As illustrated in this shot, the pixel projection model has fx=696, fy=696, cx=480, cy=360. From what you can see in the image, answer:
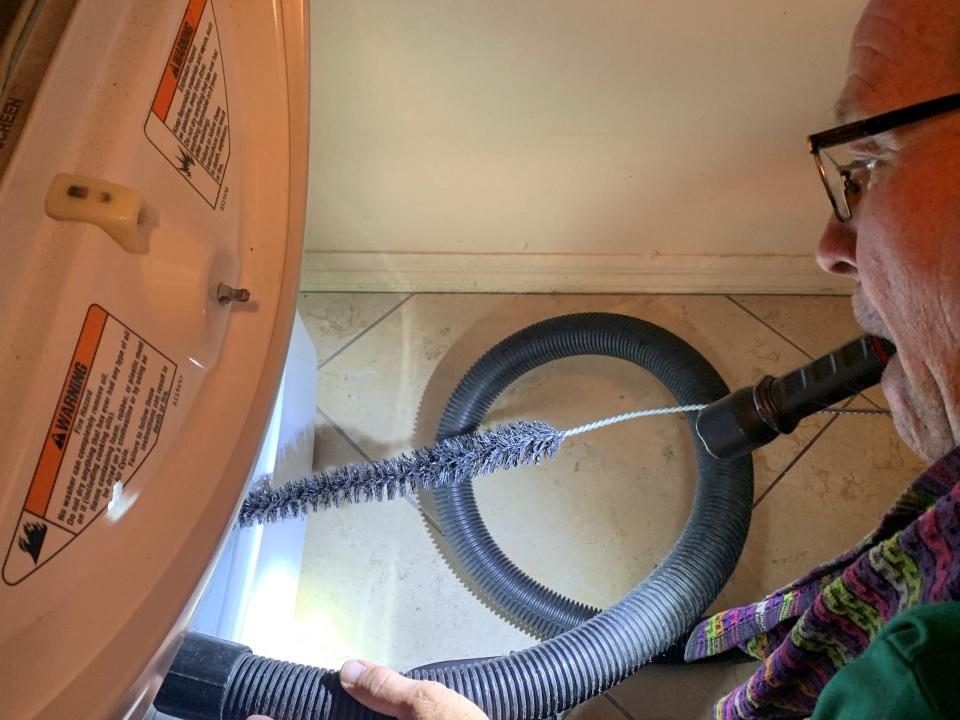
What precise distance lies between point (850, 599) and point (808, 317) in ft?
2.56

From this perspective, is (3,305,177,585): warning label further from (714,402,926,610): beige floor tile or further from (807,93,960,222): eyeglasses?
(714,402,926,610): beige floor tile

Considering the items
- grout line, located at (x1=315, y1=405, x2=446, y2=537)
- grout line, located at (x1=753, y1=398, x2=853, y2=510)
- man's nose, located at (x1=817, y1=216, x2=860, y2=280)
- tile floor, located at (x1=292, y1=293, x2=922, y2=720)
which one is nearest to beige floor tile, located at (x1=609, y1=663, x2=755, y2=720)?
tile floor, located at (x1=292, y1=293, x2=922, y2=720)

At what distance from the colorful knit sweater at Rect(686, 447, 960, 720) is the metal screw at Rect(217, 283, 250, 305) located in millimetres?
440

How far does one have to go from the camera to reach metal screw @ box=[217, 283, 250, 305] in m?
0.42

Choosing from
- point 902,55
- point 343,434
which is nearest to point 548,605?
point 343,434

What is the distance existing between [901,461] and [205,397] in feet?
3.52

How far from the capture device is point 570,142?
866 mm

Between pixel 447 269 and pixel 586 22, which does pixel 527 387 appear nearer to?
pixel 447 269

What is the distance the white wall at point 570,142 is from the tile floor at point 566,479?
6cm

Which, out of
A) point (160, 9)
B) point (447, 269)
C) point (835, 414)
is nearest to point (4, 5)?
point (160, 9)

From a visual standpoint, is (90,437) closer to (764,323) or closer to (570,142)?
(570,142)

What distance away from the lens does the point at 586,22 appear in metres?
0.68

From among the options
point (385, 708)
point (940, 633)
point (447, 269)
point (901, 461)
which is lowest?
point (385, 708)

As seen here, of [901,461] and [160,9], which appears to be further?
[901,461]
